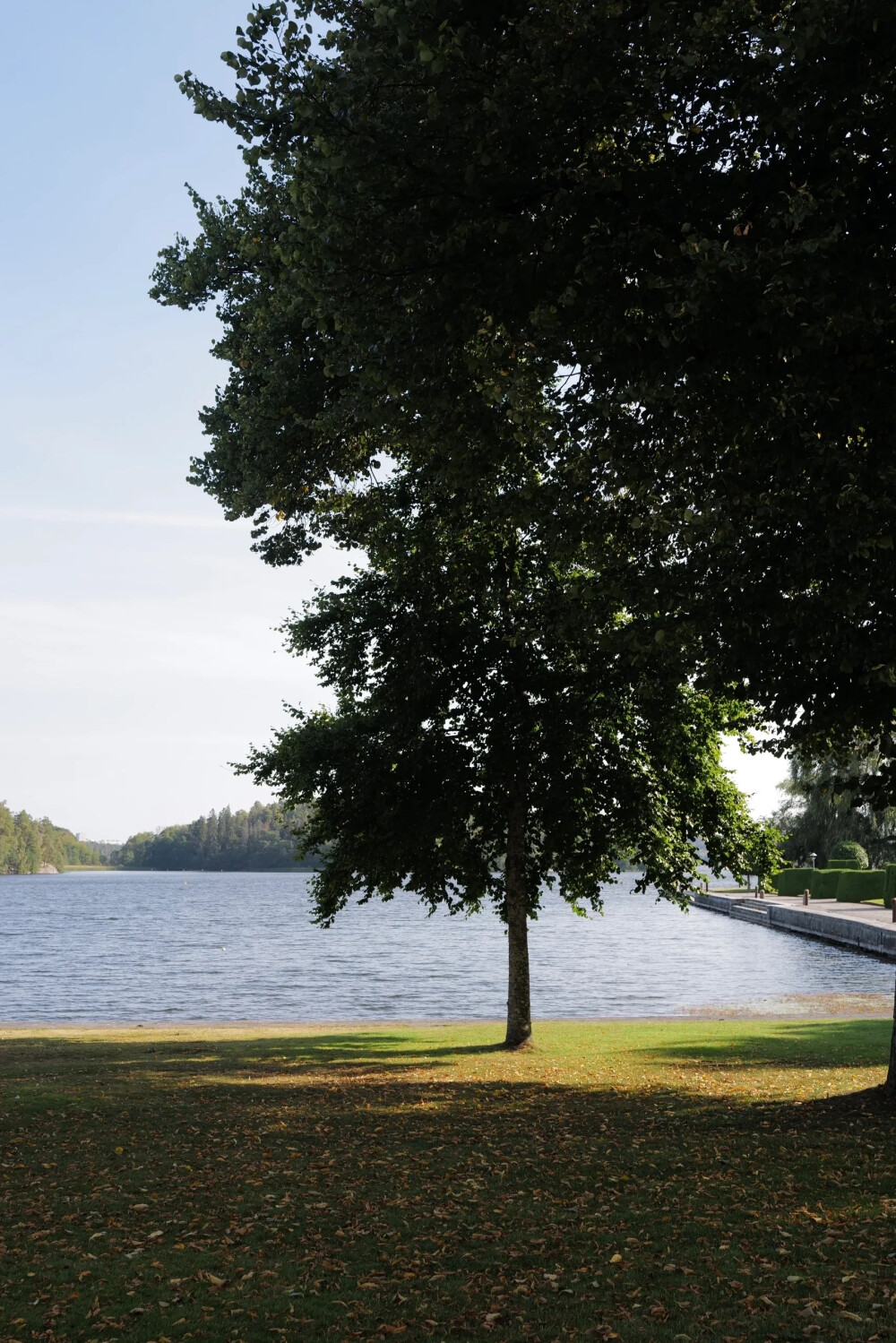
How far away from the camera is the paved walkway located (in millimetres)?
42312

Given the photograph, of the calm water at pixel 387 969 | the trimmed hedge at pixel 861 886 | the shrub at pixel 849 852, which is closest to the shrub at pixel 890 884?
the trimmed hedge at pixel 861 886

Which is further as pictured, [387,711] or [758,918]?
[758,918]

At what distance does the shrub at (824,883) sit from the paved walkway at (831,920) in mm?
466

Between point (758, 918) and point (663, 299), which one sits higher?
point (663, 299)

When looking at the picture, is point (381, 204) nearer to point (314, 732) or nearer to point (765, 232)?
point (765, 232)

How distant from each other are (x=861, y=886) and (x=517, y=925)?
4615 centimetres

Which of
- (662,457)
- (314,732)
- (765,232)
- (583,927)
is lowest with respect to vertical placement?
(583,927)

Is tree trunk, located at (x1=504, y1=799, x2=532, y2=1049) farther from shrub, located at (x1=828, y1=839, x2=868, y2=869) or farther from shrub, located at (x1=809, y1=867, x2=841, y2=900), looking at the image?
shrub, located at (x1=828, y1=839, x2=868, y2=869)

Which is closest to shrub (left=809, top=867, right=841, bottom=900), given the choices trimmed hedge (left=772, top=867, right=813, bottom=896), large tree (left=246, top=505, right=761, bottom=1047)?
trimmed hedge (left=772, top=867, right=813, bottom=896)

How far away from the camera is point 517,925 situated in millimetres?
18766

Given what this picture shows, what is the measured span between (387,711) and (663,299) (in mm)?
10086

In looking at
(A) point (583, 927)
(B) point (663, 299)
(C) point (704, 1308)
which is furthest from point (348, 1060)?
(A) point (583, 927)

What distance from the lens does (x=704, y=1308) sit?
6.44m

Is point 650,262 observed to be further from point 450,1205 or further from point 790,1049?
point 790,1049
